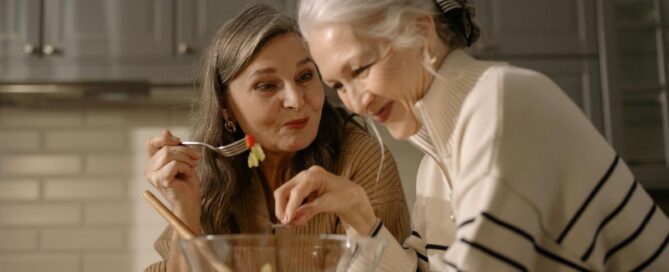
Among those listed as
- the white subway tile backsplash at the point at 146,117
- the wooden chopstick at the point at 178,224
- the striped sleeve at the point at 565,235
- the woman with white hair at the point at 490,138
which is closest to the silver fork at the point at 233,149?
the wooden chopstick at the point at 178,224

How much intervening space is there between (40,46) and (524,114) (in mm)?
1939

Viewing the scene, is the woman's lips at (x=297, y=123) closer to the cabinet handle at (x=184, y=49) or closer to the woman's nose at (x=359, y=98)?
the woman's nose at (x=359, y=98)

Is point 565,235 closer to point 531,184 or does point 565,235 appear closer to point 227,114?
point 531,184

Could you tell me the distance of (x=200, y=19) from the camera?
2383 millimetres

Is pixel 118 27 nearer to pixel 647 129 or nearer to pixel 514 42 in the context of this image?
pixel 514 42

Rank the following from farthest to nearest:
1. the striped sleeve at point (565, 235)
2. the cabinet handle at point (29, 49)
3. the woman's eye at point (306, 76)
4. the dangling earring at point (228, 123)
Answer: the cabinet handle at point (29, 49) → the dangling earring at point (228, 123) → the woman's eye at point (306, 76) → the striped sleeve at point (565, 235)

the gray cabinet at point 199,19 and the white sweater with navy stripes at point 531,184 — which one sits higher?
the gray cabinet at point 199,19

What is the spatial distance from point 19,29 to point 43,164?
0.53 meters

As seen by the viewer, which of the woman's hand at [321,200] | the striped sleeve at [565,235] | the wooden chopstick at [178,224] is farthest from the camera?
the woman's hand at [321,200]

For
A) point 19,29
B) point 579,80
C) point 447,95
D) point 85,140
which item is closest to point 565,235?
point 447,95

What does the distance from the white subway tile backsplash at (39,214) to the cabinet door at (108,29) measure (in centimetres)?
60

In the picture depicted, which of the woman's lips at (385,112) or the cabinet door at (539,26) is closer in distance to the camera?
the woman's lips at (385,112)

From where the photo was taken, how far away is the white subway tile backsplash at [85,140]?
2.64 meters

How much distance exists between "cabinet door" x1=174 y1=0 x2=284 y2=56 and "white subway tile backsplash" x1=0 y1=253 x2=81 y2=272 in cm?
87
